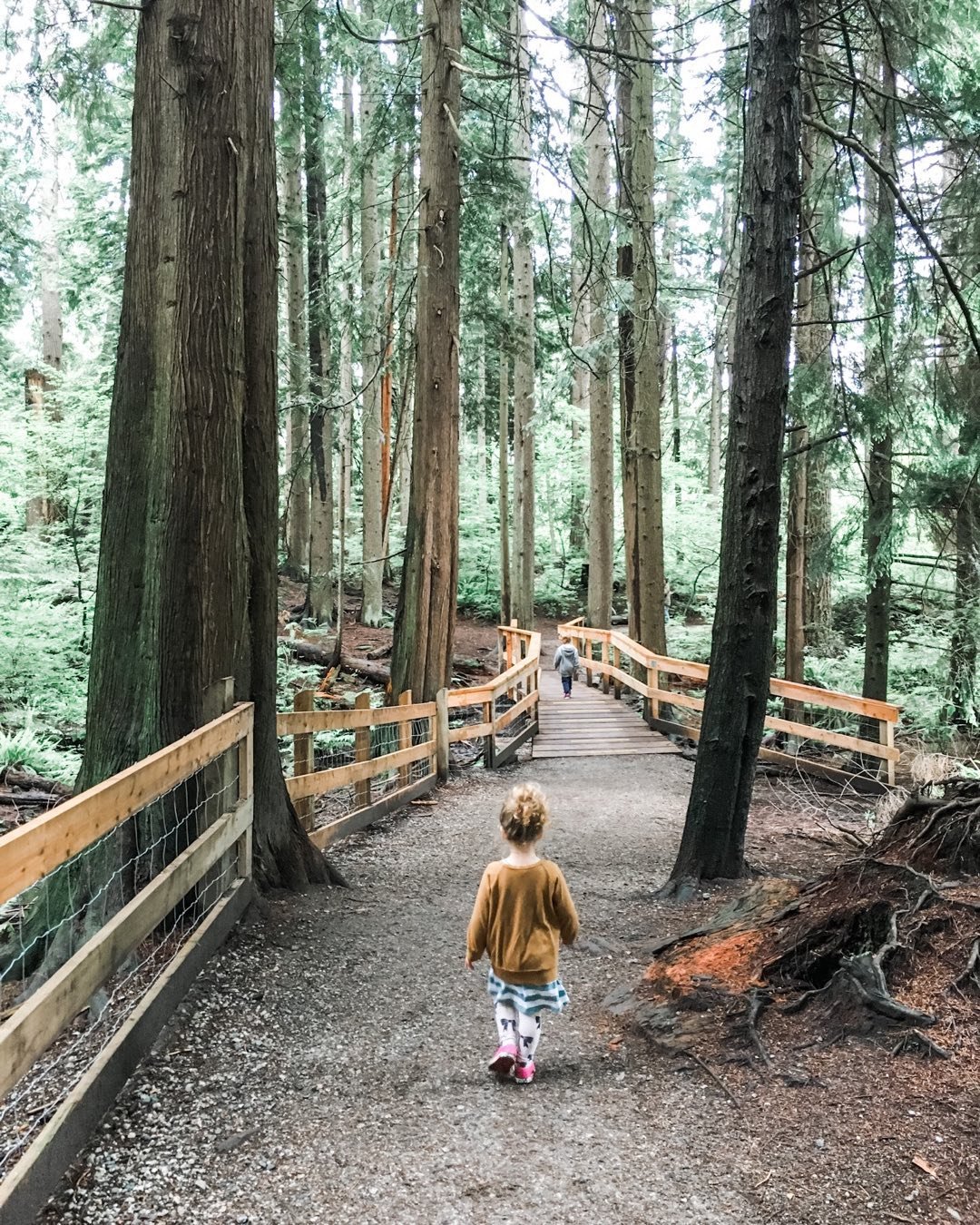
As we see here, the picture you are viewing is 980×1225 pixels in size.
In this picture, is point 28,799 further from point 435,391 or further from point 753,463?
point 753,463

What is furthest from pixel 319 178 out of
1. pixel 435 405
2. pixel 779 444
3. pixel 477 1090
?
pixel 477 1090

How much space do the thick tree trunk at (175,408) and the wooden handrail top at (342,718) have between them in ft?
3.63

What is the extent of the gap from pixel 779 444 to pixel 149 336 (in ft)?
12.7

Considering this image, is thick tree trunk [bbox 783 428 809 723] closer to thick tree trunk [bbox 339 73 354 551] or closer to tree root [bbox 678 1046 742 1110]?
thick tree trunk [bbox 339 73 354 551]

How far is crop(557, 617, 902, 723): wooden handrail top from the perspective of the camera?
933 centimetres

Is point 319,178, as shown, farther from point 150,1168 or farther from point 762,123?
point 150,1168

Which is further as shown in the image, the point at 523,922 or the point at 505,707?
the point at 505,707

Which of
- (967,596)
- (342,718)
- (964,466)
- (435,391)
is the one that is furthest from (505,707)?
(342,718)

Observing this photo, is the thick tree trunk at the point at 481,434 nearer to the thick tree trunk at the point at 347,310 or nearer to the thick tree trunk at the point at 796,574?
the thick tree trunk at the point at 347,310

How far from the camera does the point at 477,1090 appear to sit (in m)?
3.36

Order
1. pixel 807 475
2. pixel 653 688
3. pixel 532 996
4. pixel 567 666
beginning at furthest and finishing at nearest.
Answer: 1. pixel 567 666
2. pixel 653 688
3. pixel 807 475
4. pixel 532 996

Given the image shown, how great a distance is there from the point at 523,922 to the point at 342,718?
380cm

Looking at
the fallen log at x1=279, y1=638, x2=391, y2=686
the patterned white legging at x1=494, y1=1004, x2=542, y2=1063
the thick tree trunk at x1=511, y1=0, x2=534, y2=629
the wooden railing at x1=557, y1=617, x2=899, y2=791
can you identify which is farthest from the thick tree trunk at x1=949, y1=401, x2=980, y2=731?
the fallen log at x1=279, y1=638, x2=391, y2=686

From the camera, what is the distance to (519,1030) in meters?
3.44
